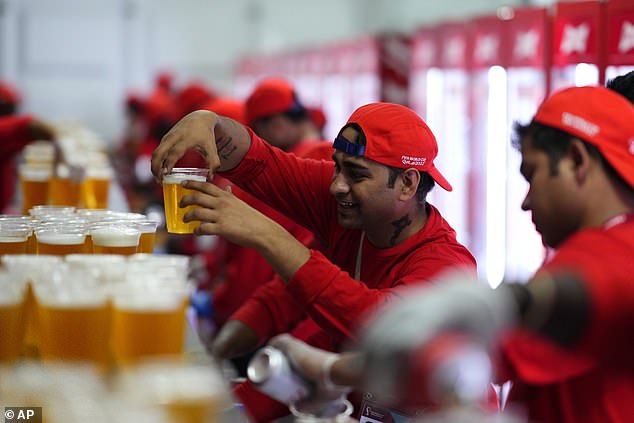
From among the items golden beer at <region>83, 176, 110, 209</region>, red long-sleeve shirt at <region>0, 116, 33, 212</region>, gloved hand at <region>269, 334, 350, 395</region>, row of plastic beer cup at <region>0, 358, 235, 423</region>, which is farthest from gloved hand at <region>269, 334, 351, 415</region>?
red long-sleeve shirt at <region>0, 116, 33, 212</region>

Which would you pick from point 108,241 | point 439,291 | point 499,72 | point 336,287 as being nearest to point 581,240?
point 439,291

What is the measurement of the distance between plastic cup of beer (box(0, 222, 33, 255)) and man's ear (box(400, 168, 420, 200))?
1122 millimetres

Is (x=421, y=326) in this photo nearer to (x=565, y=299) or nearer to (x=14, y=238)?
(x=565, y=299)

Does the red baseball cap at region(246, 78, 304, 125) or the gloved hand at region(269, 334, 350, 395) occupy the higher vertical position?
the red baseball cap at region(246, 78, 304, 125)

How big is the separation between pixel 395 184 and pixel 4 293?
1.30m

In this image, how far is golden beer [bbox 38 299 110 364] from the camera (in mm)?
1691

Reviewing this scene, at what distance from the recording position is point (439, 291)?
1231mm

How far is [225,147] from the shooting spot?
2.76m

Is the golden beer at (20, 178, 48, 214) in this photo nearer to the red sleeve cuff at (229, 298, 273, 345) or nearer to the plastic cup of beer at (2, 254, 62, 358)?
the red sleeve cuff at (229, 298, 273, 345)

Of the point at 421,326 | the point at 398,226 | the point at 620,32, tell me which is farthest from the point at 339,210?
the point at 620,32

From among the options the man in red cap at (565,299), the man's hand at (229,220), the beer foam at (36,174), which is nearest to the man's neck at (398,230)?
the man's hand at (229,220)

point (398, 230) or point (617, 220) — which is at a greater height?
point (617, 220)

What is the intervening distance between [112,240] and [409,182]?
96 centimetres

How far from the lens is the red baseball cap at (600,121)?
1743mm
